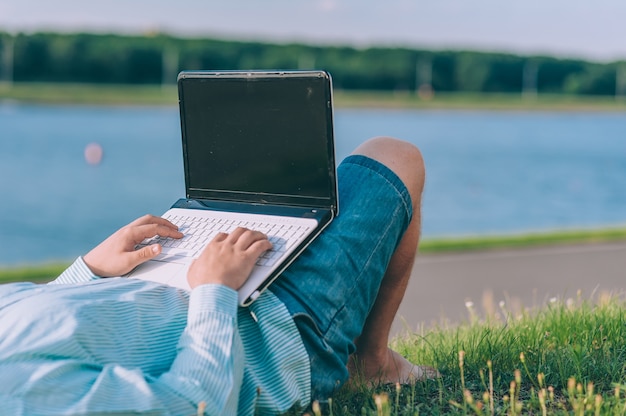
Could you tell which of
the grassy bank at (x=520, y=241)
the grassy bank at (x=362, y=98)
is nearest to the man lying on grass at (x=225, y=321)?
the grassy bank at (x=520, y=241)

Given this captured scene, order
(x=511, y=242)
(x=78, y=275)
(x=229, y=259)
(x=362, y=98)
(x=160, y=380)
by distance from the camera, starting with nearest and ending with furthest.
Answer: (x=160, y=380) → (x=229, y=259) → (x=78, y=275) → (x=511, y=242) → (x=362, y=98)

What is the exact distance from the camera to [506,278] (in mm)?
6602

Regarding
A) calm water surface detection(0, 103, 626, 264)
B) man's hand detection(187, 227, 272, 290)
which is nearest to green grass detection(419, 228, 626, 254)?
calm water surface detection(0, 103, 626, 264)

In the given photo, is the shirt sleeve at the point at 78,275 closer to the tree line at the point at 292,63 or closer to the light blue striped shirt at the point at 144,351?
the light blue striped shirt at the point at 144,351

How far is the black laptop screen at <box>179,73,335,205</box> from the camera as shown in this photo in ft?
7.36

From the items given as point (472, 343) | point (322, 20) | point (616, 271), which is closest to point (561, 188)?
point (616, 271)

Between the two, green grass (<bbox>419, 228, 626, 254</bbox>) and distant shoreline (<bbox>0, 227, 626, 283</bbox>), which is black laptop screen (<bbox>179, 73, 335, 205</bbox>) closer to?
A: distant shoreline (<bbox>0, 227, 626, 283</bbox>)

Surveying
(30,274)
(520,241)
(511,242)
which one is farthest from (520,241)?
(30,274)

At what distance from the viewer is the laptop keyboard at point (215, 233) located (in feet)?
6.91

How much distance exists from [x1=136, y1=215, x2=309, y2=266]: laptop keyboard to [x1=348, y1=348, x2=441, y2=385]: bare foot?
504 millimetres

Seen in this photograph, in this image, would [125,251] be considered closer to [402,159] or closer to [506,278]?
[402,159]

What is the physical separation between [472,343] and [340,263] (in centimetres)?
75

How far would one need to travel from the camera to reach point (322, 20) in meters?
65.0

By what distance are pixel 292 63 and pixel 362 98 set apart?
5.72m
